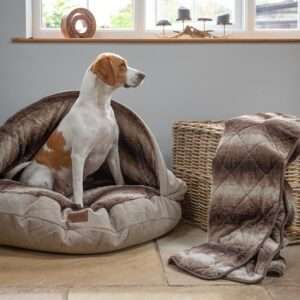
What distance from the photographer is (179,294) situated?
A: 207 centimetres

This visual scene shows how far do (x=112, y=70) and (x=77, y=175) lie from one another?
1.57 ft

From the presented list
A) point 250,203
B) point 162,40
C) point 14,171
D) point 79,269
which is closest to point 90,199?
point 14,171

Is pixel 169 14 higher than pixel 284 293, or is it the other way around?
pixel 169 14

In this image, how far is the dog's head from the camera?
8.87 ft

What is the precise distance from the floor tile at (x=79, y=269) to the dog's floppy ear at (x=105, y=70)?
0.73 meters

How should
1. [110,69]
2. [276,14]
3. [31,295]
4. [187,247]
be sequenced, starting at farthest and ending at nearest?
[276,14] < [110,69] < [187,247] < [31,295]

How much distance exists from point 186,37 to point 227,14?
0.85ft

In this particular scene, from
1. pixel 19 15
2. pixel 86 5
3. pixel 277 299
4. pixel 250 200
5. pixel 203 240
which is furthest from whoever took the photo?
pixel 86 5

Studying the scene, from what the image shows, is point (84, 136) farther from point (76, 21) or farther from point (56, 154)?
point (76, 21)

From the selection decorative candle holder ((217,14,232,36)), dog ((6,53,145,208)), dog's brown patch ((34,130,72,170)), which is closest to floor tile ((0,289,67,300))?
dog ((6,53,145,208))

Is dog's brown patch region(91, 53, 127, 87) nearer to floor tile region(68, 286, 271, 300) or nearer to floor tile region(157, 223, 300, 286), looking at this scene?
floor tile region(157, 223, 300, 286)

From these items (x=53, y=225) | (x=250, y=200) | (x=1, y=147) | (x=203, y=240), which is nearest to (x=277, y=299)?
(x=250, y=200)

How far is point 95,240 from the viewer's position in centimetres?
244

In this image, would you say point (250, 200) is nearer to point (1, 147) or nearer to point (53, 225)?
point (53, 225)
